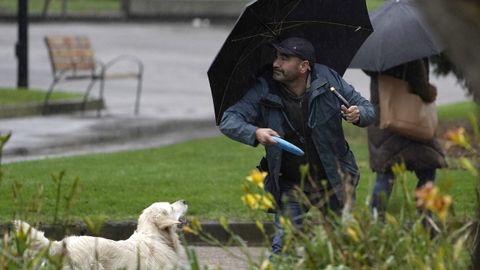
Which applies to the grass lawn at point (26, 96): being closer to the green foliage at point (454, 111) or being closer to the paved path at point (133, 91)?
the paved path at point (133, 91)

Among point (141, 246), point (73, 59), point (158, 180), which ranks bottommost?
point (73, 59)

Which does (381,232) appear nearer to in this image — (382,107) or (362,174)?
(382,107)

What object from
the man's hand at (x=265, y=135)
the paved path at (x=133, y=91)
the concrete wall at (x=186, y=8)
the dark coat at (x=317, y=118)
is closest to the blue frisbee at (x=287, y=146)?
the man's hand at (x=265, y=135)

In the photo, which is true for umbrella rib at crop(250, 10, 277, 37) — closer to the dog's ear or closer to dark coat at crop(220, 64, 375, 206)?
dark coat at crop(220, 64, 375, 206)

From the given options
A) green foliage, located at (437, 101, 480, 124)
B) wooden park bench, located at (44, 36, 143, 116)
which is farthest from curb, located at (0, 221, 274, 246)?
wooden park bench, located at (44, 36, 143, 116)

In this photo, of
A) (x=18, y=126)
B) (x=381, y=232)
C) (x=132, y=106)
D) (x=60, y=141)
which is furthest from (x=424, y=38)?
(x=132, y=106)

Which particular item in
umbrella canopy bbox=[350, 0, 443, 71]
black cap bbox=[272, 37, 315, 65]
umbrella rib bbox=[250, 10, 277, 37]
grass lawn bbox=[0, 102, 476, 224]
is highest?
umbrella rib bbox=[250, 10, 277, 37]

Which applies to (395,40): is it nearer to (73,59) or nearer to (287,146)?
(287,146)

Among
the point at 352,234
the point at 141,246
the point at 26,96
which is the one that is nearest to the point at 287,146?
the point at 141,246

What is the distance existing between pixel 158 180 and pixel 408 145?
2.92 metres

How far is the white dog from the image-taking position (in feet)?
23.9

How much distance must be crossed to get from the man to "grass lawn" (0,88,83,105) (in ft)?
37.5

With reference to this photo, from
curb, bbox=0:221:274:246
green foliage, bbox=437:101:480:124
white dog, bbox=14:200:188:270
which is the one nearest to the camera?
white dog, bbox=14:200:188:270

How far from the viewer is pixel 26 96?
2002 centimetres
